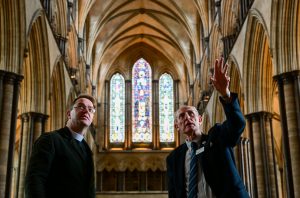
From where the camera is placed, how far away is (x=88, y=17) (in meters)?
27.7

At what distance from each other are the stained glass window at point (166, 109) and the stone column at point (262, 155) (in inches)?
634

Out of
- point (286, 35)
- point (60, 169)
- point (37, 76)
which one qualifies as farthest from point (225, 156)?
point (37, 76)

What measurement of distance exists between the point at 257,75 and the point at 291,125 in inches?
171

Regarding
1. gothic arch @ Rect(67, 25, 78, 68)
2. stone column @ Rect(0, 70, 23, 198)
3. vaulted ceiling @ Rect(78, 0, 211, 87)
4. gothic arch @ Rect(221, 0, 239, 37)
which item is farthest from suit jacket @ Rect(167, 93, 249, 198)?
vaulted ceiling @ Rect(78, 0, 211, 87)

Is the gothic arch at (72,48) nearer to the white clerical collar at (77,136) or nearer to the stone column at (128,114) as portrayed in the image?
the stone column at (128,114)

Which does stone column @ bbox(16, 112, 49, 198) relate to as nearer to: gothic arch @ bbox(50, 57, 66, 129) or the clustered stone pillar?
gothic arch @ bbox(50, 57, 66, 129)

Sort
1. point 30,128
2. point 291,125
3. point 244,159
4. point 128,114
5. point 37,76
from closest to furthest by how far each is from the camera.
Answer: point 291,125, point 30,128, point 37,76, point 244,159, point 128,114

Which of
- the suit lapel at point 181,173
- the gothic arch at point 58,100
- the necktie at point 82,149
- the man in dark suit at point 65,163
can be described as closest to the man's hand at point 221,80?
the suit lapel at point 181,173

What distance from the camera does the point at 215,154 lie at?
379 centimetres

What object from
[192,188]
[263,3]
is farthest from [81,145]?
[263,3]

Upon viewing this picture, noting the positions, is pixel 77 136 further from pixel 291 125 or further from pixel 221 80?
pixel 291 125

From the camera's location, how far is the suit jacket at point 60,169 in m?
3.56

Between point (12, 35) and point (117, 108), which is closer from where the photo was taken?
point (12, 35)

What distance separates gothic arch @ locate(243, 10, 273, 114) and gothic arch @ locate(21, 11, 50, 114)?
683cm
